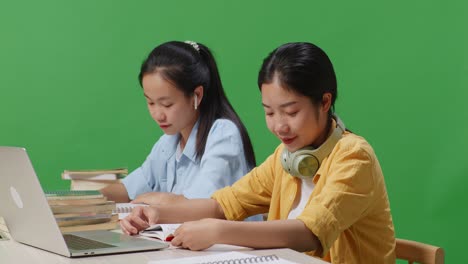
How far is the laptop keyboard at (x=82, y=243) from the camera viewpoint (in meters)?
1.50

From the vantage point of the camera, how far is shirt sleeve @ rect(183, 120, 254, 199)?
7.55 feet

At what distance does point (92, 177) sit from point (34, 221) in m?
0.91

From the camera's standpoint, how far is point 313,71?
1.77 meters

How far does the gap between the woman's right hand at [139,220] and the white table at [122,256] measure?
0.77 feet

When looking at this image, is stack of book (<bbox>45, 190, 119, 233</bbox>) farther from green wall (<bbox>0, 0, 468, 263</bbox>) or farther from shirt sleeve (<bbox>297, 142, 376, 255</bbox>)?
green wall (<bbox>0, 0, 468, 263</bbox>)

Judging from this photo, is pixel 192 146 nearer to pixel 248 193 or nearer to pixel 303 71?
pixel 248 193

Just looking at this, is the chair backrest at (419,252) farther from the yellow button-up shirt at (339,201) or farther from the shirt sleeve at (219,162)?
the shirt sleeve at (219,162)

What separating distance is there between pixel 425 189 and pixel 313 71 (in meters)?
1.41

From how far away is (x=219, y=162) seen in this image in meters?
2.37

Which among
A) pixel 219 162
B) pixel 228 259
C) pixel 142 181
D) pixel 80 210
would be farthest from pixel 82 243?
pixel 142 181

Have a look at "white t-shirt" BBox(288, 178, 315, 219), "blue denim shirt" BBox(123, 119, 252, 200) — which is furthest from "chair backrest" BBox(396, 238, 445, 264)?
"blue denim shirt" BBox(123, 119, 252, 200)

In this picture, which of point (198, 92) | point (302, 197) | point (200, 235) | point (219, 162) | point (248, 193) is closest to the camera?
point (200, 235)

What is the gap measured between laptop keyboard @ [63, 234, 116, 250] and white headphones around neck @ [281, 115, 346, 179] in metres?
0.48

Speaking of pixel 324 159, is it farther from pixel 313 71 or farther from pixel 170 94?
pixel 170 94
